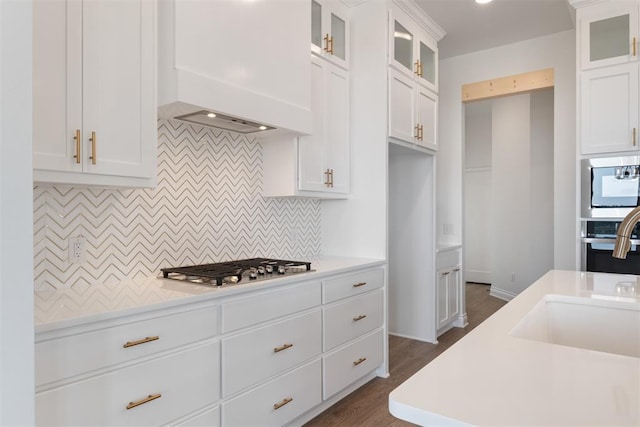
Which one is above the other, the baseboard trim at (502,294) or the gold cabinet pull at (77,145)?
the gold cabinet pull at (77,145)

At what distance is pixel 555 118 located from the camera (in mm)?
3910

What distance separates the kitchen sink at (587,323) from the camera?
1.43 m

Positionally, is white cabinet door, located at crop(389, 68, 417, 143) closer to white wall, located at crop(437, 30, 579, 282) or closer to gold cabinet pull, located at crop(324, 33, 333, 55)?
gold cabinet pull, located at crop(324, 33, 333, 55)

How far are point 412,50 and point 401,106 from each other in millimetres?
568

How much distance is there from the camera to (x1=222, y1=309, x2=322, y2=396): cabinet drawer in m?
1.91

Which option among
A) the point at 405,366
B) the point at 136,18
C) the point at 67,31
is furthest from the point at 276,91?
the point at 405,366

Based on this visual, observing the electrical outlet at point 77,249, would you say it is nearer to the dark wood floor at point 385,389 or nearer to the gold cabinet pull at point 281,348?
the gold cabinet pull at point 281,348

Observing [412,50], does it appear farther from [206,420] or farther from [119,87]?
[206,420]

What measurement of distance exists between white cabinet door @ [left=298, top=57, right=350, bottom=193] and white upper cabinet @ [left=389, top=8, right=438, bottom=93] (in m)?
0.46

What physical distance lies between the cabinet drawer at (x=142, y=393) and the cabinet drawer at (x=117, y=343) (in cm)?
5

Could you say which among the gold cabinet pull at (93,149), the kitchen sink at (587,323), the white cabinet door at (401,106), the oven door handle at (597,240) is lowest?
the kitchen sink at (587,323)

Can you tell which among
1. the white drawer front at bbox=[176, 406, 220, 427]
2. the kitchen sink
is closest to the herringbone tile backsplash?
the white drawer front at bbox=[176, 406, 220, 427]

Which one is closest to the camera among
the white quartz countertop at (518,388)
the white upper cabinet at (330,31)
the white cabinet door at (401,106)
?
the white quartz countertop at (518,388)

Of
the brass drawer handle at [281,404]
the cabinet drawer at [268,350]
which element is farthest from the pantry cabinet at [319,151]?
the brass drawer handle at [281,404]
